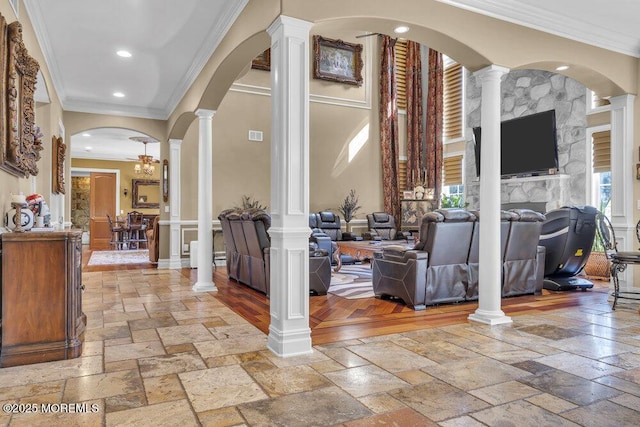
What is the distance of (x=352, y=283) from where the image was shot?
6105 mm

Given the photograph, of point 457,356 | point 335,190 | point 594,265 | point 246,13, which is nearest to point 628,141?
point 594,265

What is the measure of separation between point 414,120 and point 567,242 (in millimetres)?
5999

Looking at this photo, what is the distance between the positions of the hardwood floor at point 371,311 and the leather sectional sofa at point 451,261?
141 mm

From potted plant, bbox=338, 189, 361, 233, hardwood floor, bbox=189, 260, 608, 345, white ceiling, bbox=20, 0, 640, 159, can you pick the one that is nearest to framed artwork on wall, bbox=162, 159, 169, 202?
white ceiling, bbox=20, 0, 640, 159

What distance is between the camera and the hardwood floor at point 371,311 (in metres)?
3.70

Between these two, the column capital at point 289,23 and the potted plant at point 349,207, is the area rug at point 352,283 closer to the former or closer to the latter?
the potted plant at point 349,207

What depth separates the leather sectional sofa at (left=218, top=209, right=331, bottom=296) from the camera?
508cm

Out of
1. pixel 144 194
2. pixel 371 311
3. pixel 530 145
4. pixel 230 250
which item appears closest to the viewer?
pixel 371 311

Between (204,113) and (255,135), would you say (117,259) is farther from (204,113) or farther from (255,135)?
(204,113)

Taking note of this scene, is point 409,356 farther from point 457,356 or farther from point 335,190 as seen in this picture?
point 335,190

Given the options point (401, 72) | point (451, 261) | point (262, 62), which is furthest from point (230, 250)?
point (401, 72)

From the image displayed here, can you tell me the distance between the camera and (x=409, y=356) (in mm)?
2982

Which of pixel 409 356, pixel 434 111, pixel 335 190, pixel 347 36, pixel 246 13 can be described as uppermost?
pixel 347 36

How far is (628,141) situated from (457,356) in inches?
143
